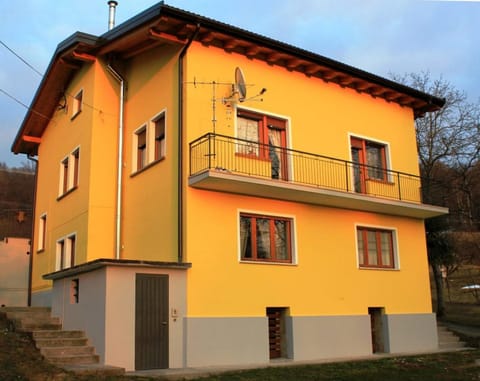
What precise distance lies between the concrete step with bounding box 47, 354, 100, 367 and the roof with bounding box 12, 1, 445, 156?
795 centimetres

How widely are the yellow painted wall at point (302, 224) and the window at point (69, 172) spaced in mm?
6127

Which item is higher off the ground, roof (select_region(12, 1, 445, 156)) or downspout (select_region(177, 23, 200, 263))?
roof (select_region(12, 1, 445, 156))

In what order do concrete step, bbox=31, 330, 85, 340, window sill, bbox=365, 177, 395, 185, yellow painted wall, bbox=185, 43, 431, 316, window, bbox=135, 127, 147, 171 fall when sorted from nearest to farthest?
concrete step, bbox=31, 330, 85, 340 → yellow painted wall, bbox=185, 43, 431, 316 → window, bbox=135, 127, 147, 171 → window sill, bbox=365, 177, 395, 185

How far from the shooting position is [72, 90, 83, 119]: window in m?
18.3

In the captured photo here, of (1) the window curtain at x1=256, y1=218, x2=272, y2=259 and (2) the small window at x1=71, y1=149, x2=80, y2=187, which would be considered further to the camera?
(2) the small window at x1=71, y1=149, x2=80, y2=187

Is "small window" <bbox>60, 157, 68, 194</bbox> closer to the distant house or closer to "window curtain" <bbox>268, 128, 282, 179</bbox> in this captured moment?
the distant house

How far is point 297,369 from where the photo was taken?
39.7 feet

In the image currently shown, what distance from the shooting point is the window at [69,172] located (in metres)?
18.2

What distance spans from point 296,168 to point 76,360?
7774 mm

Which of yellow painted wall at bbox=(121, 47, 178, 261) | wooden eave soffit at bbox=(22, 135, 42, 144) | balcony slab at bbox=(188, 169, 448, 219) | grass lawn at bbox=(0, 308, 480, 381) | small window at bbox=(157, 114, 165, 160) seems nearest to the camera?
grass lawn at bbox=(0, 308, 480, 381)

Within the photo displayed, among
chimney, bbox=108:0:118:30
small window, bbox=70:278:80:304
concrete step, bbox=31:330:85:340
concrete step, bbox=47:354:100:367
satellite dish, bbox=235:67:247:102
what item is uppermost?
chimney, bbox=108:0:118:30

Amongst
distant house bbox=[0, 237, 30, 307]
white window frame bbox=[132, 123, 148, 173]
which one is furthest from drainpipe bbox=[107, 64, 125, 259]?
distant house bbox=[0, 237, 30, 307]

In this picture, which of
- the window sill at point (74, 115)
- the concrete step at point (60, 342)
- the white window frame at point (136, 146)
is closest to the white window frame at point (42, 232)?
the window sill at point (74, 115)

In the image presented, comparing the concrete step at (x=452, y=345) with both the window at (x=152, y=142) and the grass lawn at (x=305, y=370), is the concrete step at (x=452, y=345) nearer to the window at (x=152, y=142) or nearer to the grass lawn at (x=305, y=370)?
the grass lawn at (x=305, y=370)
